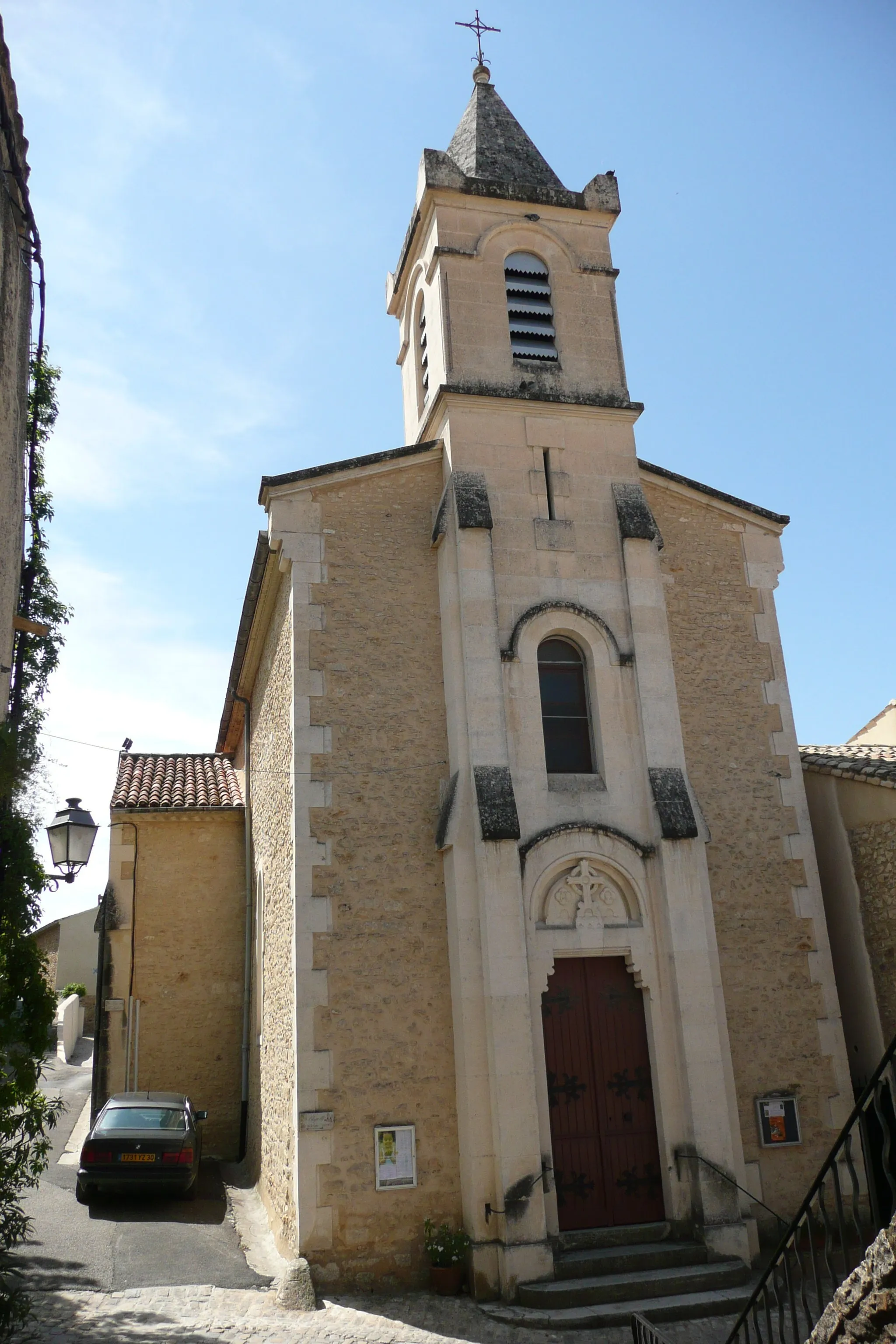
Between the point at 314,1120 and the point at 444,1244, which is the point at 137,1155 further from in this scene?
the point at 444,1244

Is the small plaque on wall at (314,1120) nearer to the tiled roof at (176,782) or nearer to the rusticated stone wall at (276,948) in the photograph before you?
the rusticated stone wall at (276,948)

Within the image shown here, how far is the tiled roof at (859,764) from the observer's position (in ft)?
35.9

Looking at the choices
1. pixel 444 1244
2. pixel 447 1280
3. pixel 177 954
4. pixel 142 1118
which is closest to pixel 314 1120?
pixel 444 1244

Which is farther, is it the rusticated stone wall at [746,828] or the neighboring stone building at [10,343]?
the rusticated stone wall at [746,828]

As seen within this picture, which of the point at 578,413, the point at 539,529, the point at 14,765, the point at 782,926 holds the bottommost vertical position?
the point at 782,926

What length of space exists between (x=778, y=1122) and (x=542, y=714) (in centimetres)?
478

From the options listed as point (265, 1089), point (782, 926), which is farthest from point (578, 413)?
point (265, 1089)

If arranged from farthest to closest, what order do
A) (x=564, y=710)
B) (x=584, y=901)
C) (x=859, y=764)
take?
1. (x=859, y=764)
2. (x=564, y=710)
3. (x=584, y=901)

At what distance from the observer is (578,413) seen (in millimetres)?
12164

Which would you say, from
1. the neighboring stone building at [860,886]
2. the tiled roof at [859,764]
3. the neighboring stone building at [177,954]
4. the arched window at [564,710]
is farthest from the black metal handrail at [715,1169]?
the neighboring stone building at [177,954]

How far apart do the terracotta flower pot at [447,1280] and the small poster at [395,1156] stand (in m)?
0.72

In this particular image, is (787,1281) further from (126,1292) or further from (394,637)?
(394,637)

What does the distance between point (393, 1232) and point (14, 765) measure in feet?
17.9

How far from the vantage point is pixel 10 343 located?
29.3 ft
